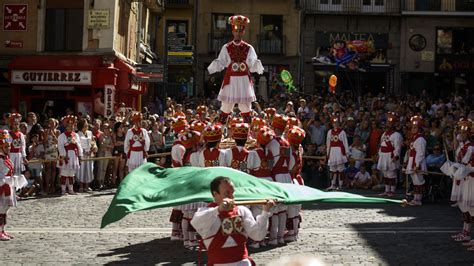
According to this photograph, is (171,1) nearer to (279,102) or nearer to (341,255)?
(279,102)

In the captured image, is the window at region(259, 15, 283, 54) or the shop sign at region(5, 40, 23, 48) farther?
the window at region(259, 15, 283, 54)

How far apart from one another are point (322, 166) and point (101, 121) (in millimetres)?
6863

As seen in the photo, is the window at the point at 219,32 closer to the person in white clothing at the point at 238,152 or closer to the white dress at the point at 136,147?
the white dress at the point at 136,147

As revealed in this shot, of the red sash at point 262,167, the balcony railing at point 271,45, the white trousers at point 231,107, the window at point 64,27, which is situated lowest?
the red sash at point 262,167

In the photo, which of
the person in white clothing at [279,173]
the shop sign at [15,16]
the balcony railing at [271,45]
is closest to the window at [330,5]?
the balcony railing at [271,45]

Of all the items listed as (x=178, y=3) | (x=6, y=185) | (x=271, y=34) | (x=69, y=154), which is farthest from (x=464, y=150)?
(x=178, y=3)

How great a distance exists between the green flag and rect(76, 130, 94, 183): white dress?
12.5m

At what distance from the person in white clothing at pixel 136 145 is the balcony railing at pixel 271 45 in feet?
80.5

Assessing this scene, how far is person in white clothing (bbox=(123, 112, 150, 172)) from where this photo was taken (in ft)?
67.5

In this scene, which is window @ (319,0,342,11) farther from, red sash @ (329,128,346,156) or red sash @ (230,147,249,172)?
red sash @ (230,147,249,172)

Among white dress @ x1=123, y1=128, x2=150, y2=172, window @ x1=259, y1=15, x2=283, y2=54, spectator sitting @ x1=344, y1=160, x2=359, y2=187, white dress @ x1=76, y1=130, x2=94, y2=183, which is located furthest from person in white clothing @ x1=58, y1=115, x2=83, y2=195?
window @ x1=259, y1=15, x2=283, y2=54

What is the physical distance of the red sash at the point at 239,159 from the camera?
1298cm

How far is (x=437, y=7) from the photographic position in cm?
4381

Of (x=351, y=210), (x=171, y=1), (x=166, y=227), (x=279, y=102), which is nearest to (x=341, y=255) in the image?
(x=166, y=227)
